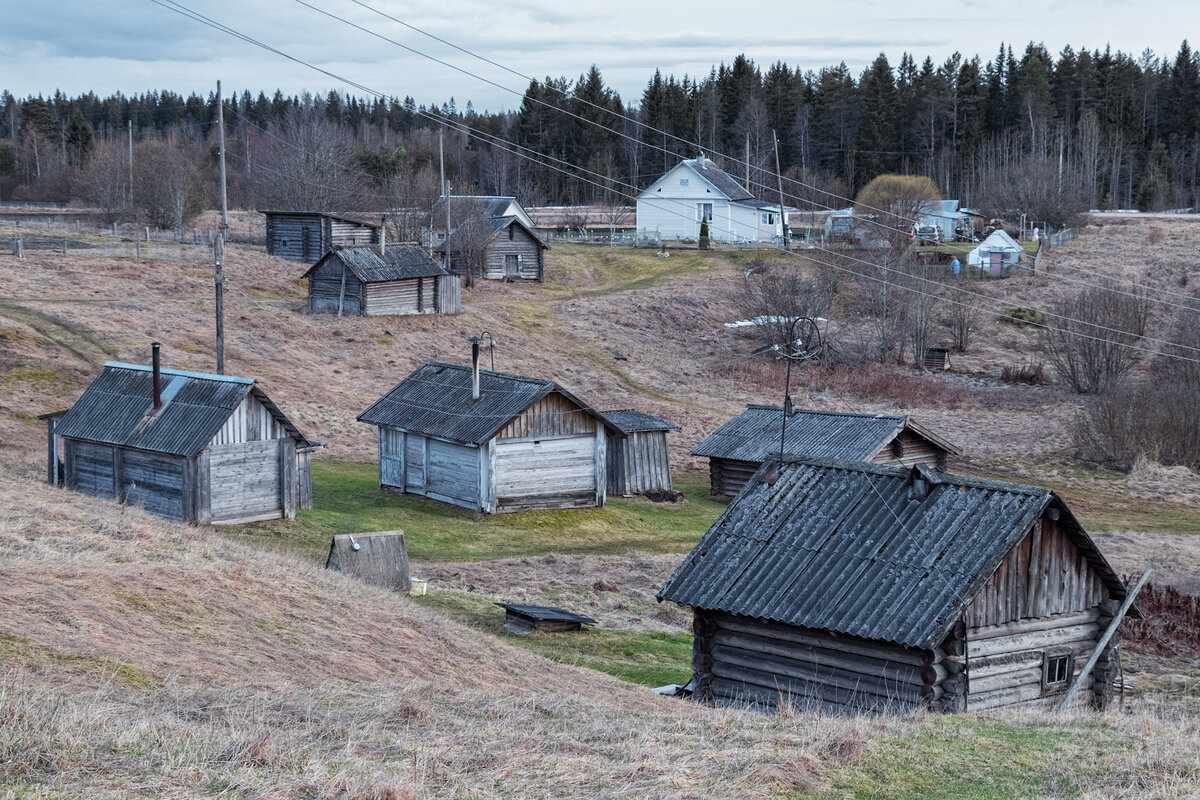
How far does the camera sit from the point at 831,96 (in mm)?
119125

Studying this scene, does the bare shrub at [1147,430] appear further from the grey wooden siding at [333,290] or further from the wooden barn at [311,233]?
the wooden barn at [311,233]

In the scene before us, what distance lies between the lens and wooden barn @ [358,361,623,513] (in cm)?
3209

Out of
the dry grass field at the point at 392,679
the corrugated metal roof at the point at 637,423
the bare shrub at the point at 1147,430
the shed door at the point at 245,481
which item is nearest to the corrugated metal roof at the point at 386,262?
the dry grass field at the point at 392,679

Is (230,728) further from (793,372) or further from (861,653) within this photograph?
(793,372)

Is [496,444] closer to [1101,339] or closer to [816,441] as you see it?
[816,441]

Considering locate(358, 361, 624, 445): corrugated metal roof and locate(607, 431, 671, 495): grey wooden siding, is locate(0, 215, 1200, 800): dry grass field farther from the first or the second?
locate(358, 361, 624, 445): corrugated metal roof

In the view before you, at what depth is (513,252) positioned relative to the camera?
7175cm

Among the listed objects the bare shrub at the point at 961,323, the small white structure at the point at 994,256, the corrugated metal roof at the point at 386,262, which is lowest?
the bare shrub at the point at 961,323

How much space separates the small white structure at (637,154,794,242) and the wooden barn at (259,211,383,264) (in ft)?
86.8

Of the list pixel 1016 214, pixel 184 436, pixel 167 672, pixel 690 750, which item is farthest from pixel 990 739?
pixel 1016 214

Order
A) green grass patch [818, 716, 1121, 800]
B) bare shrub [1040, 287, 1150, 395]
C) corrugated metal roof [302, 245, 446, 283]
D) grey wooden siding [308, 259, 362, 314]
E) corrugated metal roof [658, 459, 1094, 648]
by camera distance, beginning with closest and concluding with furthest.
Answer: green grass patch [818, 716, 1121, 800] → corrugated metal roof [658, 459, 1094, 648] → bare shrub [1040, 287, 1150, 395] → corrugated metal roof [302, 245, 446, 283] → grey wooden siding [308, 259, 362, 314]

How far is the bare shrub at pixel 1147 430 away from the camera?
40938mm

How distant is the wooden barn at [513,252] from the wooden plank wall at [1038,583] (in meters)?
55.7

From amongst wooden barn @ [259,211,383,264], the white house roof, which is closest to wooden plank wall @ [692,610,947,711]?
wooden barn @ [259,211,383,264]
